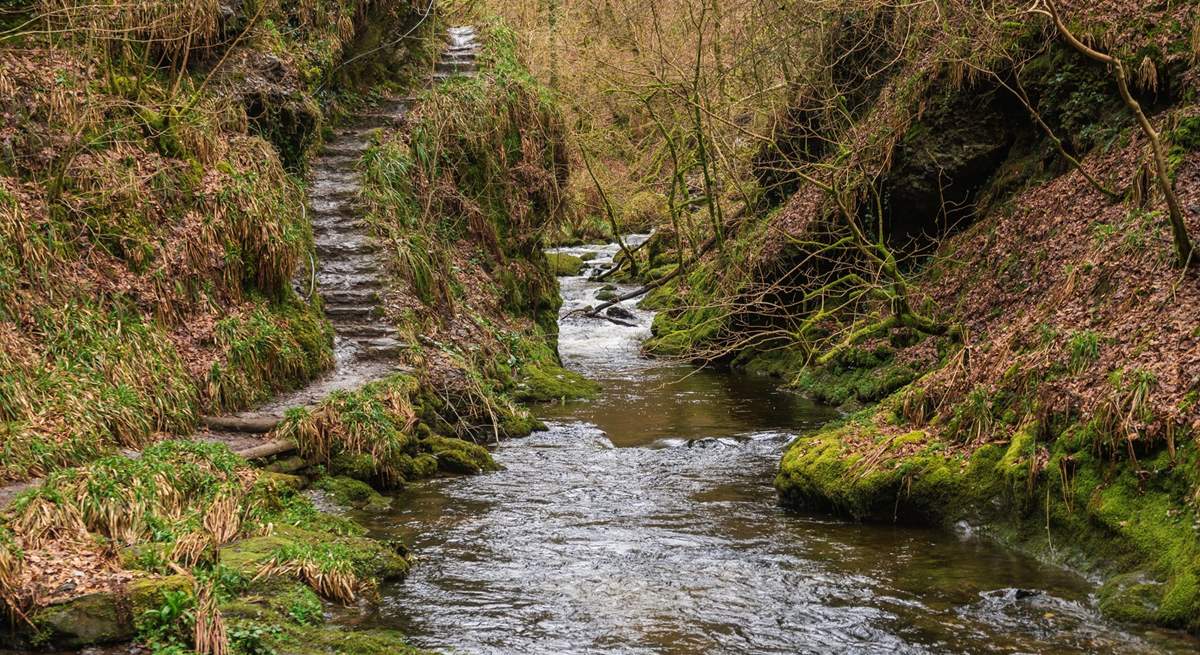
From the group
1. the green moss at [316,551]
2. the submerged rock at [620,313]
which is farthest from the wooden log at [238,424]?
the submerged rock at [620,313]

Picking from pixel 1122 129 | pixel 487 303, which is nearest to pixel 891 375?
pixel 1122 129

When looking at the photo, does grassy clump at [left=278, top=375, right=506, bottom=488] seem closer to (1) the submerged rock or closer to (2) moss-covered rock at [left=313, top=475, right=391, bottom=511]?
(2) moss-covered rock at [left=313, top=475, right=391, bottom=511]

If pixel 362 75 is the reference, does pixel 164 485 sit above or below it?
below

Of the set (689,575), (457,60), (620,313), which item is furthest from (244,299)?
(620,313)

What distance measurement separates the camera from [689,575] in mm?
7520

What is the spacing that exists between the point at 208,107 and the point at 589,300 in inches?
556

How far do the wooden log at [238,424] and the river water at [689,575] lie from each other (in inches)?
59.9

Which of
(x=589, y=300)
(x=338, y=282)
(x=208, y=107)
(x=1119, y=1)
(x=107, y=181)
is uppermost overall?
(x=1119, y=1)

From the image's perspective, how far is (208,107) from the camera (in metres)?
12.0

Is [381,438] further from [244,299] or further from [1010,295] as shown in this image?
[1010,295]

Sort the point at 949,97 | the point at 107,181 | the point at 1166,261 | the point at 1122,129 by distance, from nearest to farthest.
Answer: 1. the point at 1166,261
2. the point at 107,181
3. the point at 1122,129
4. the point at 949,97

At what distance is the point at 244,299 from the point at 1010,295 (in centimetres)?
897

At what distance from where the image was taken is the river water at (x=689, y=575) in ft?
20.5

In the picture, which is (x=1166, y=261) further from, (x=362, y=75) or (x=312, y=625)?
(x=362, y=75)
